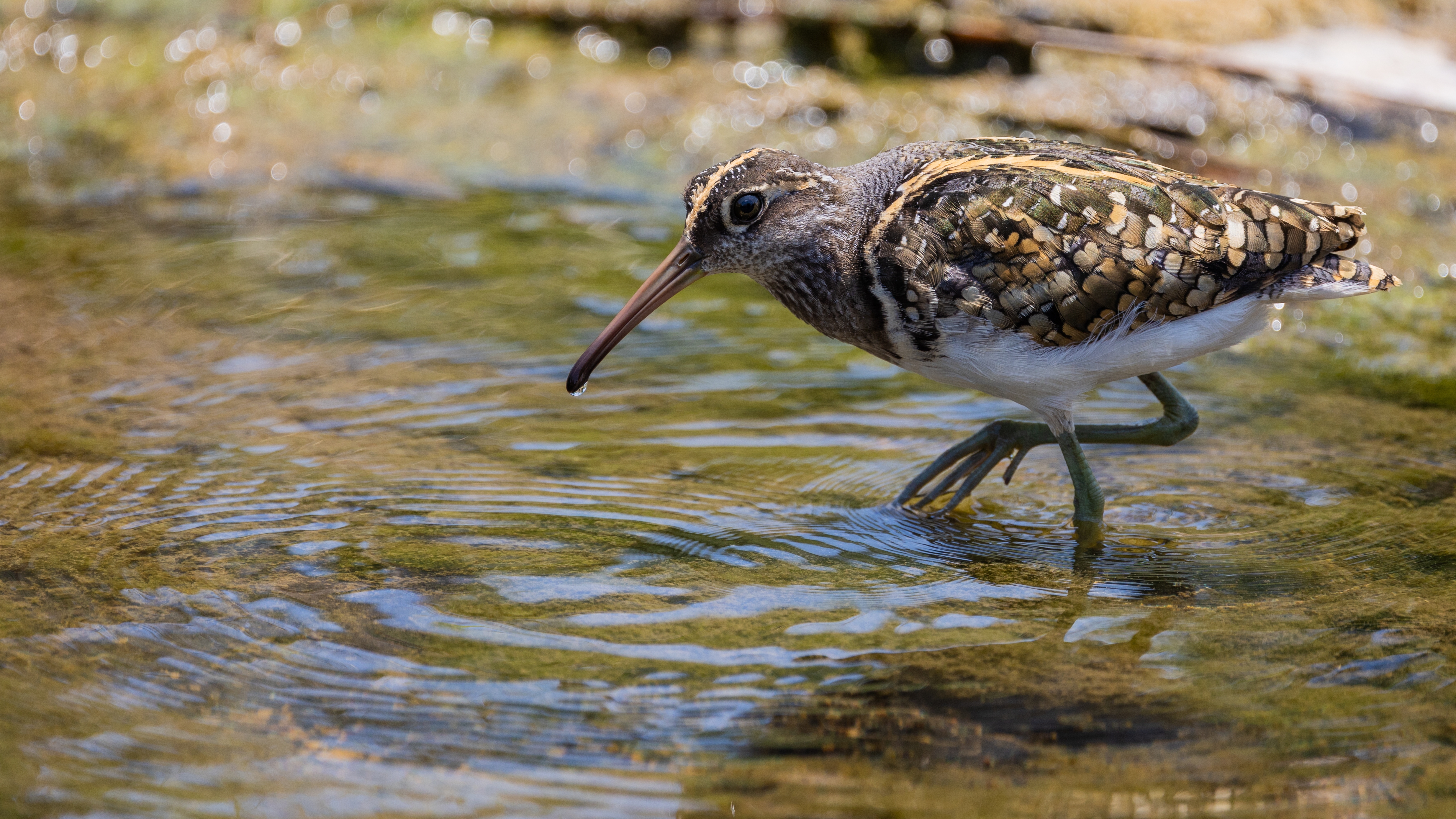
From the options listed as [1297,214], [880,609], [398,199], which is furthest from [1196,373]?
[398,199]

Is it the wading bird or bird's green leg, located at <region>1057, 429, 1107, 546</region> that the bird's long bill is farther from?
bird's green leg, located at <region>1057, 429, 1107, 546</region>

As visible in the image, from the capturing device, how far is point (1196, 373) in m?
7.34

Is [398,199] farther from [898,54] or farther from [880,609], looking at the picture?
[880,609]

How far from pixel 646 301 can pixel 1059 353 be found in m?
1.70

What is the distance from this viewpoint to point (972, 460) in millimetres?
6148

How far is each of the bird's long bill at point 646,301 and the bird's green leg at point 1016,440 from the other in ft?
4.22

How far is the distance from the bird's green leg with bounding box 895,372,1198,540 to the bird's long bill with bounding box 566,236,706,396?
Answer: 1286mm

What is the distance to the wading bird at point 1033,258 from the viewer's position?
5426 mm

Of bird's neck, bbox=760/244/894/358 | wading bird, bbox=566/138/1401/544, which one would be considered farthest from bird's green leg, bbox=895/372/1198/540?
bird's neck, bbox=760/244/894/358

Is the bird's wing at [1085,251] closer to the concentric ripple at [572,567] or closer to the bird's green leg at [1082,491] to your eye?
the bird's green leg at [1082,491]

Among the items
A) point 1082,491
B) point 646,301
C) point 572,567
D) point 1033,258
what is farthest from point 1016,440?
point 572,567

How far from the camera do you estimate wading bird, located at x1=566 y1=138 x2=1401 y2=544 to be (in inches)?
214

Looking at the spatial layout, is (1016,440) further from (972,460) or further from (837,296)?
(837,296)

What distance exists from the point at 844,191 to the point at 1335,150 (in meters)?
5.37
